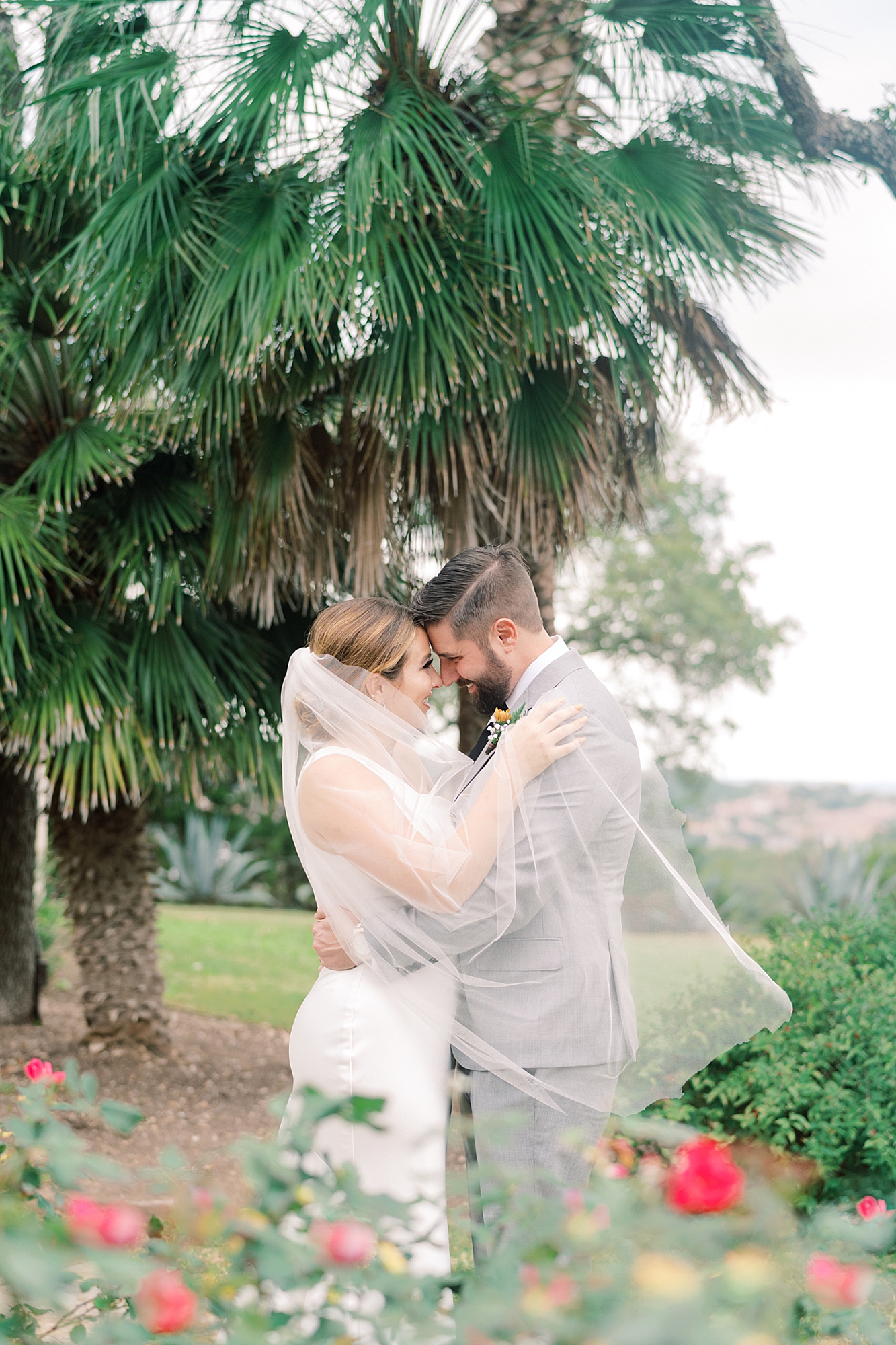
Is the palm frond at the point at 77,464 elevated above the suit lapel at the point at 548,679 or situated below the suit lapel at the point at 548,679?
above

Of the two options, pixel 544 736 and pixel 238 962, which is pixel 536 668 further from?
pixel 238 962

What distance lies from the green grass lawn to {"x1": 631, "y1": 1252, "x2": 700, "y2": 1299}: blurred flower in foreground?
880 centimetres

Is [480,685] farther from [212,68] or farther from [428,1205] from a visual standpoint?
[212,68]

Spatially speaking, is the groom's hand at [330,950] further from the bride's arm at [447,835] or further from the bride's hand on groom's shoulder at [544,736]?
the bride's hand on groom's shoulder at [544,736]

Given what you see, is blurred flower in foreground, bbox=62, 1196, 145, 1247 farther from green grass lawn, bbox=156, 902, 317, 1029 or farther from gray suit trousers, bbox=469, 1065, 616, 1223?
green grass lawn, bbox=156, 902, 317, 1029

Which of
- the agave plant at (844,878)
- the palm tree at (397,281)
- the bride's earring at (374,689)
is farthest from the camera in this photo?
the agave plant at (844,878)

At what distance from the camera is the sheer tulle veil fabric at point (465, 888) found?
263 cm

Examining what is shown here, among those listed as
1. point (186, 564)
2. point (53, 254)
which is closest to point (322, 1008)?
point (186, 564)

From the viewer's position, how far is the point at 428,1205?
2.31 meters

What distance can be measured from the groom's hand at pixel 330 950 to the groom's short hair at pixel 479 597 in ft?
2.97

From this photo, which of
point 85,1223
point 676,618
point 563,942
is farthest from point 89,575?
point 676,618

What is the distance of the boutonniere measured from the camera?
292cm

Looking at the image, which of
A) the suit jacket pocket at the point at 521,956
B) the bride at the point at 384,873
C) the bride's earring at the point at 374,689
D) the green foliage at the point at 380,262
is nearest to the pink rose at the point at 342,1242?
the bride at the point at 384,873

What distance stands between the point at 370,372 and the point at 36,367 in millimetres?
2306
